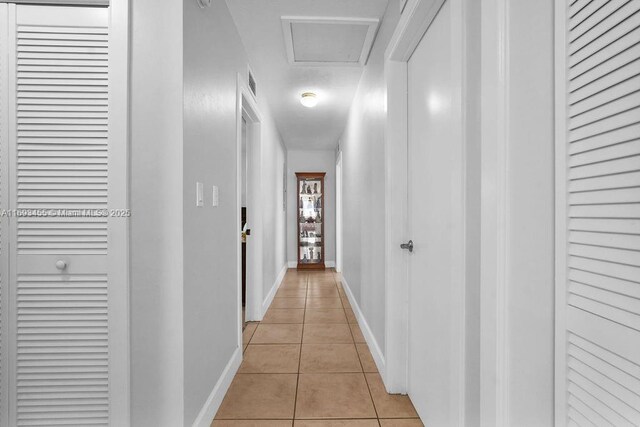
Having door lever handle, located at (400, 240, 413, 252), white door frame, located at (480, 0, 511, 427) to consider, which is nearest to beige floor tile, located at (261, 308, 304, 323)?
door lever handle, located at (400, 240, 413, 252)

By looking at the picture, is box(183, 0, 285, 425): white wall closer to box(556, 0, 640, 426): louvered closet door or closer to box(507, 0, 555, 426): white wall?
box(507, 0, 555, 426): white wall

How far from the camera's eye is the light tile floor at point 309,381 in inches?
67.8

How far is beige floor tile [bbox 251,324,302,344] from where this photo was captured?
108 inches

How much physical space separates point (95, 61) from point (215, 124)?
0.60 m

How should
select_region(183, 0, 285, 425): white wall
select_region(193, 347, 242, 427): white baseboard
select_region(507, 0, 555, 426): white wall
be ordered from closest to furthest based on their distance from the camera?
1. select_region(507, 0, 555, 426): white wall
2. select_region(183, 0, 285, 425): white wall
3. select_region(193, 347, 242, 427): white baseboard

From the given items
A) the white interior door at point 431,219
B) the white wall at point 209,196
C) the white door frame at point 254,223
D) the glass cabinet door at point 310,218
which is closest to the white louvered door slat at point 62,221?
the white wall at point 209,196

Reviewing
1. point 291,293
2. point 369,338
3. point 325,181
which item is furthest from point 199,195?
point 325,181

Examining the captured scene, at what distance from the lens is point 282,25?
7.22 ft

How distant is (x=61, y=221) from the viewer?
1.45 meters

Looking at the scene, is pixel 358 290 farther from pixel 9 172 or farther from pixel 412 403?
pixel 9 172

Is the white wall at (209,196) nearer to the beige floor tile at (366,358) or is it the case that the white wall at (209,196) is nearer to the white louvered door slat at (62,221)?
the white louvered door slat at (62,221)

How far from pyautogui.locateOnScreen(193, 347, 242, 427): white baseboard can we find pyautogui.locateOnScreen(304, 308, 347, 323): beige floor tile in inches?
42.6

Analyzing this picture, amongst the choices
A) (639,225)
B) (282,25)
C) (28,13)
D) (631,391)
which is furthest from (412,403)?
(28,13)

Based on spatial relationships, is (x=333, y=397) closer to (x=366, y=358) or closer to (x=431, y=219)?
(x=366, y=358)
